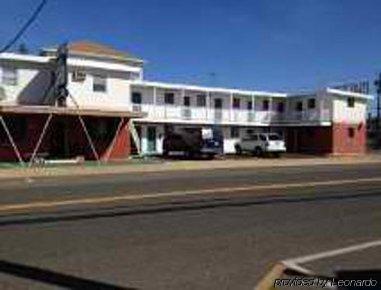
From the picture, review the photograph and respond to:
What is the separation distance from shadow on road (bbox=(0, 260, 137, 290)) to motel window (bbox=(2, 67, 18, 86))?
38366 mm

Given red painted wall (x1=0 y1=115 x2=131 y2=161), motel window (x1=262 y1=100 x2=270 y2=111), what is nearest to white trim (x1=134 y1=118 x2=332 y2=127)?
motel window (x1=262 y1=100 x2=270 y2=111)

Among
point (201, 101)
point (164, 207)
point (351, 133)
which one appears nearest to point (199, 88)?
point (201, 101)

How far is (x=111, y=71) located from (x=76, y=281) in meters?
43.4

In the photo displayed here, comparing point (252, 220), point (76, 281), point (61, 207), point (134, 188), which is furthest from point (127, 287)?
point (134, 188)

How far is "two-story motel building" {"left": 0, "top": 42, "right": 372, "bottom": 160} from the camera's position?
47094 millimetres

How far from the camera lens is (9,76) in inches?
1860

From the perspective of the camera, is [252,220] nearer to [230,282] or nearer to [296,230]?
[296,230]

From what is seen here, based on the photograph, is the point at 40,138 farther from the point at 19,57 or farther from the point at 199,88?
the point at 199,88

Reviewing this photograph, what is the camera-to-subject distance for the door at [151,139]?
62.7 m

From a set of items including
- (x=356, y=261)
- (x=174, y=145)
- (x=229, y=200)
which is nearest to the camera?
(x=356, y=261)

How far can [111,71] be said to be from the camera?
51.7 m

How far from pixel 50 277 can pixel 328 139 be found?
65.3 metres

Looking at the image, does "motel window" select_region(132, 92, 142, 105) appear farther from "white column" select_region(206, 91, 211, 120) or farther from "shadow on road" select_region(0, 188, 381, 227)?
"shadow on road" select_region(0, 188, 381, 227)

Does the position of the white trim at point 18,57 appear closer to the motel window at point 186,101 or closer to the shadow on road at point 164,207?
the motel window at point 186,101
